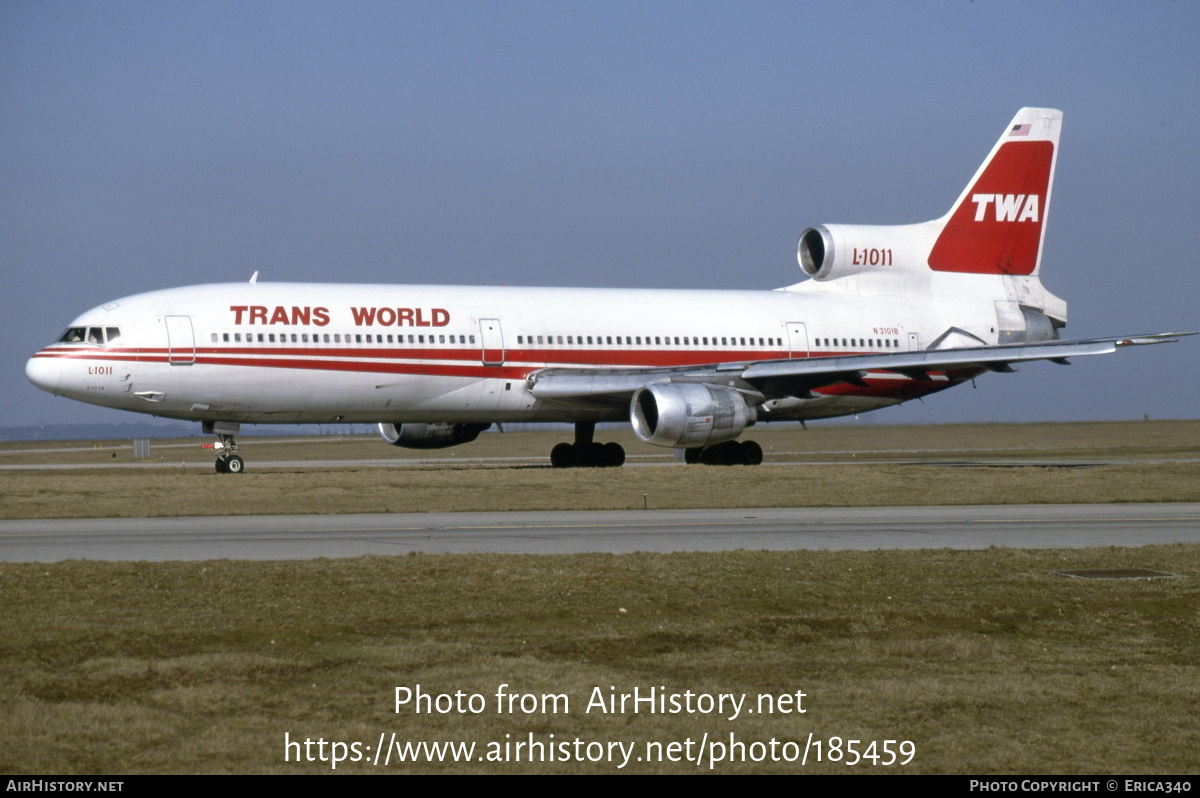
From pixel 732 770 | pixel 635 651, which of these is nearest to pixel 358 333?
pixel 635 651

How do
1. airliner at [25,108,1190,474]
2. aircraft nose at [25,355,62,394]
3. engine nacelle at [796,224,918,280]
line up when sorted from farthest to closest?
1. engine nacelle at [796,224,918,280]
2. airliner at [25,108,1190,474]
3. aircraft nose at [25,355,62,394]

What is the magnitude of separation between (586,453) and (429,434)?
4780 mm

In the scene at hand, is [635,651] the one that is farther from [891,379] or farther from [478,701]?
[891,379]

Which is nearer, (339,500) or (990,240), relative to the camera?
(339,500)

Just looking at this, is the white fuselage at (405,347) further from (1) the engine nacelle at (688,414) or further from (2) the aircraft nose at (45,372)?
(1) the engine nacelle at (688,414)

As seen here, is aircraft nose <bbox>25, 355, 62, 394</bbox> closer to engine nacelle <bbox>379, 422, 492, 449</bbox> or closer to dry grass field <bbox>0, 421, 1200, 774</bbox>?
engine nacelle <bbox>379, 422, 492, 449</bbox>

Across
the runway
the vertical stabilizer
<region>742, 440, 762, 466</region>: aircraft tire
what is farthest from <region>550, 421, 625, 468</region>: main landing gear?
the runway

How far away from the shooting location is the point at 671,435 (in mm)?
30906

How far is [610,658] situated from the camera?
977cm

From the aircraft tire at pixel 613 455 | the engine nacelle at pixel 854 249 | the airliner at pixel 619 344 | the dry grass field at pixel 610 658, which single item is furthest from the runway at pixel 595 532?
the engine nacelle at pixel 854 249

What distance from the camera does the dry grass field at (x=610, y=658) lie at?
7.43 m

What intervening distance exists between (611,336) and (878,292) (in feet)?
32.9

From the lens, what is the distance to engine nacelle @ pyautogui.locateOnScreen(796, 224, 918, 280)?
4066cm

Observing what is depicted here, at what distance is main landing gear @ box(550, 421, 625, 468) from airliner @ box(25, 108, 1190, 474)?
2.0 inches
